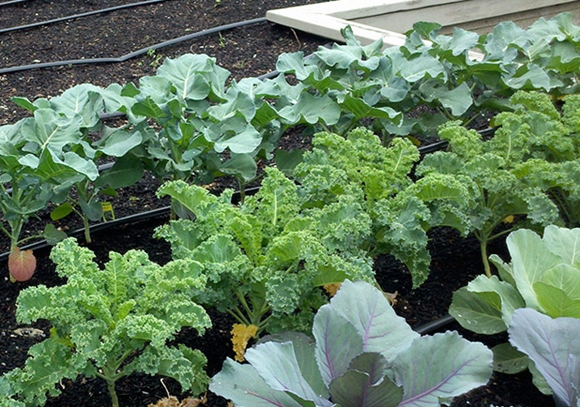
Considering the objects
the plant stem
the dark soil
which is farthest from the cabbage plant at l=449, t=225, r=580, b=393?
the plant stem

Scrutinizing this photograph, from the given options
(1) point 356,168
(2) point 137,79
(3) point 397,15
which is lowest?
(2) point 137,79

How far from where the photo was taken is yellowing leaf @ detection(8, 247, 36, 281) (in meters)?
2.51

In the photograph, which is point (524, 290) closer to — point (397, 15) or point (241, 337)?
point (241, 337)

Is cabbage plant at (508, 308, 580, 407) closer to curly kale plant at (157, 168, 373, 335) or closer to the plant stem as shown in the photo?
curly kale plant at (157, 168, 373, 335)

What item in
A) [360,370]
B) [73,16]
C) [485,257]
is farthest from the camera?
[73,16]

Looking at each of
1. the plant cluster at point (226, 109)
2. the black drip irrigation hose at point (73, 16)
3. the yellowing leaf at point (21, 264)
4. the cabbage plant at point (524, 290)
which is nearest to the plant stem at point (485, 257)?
the cabbage plant at point (524, 290)

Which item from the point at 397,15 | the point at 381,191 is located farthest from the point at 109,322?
the point at 397,15

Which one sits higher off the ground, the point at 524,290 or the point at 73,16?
the point at 524,290

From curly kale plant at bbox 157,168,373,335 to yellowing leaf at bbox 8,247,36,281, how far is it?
1.86 ft

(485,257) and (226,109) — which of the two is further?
(226,109)

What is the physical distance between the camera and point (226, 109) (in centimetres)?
281

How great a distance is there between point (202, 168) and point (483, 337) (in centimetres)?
123

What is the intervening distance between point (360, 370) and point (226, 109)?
1403 millimetres

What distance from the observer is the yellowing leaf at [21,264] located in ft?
8.24
